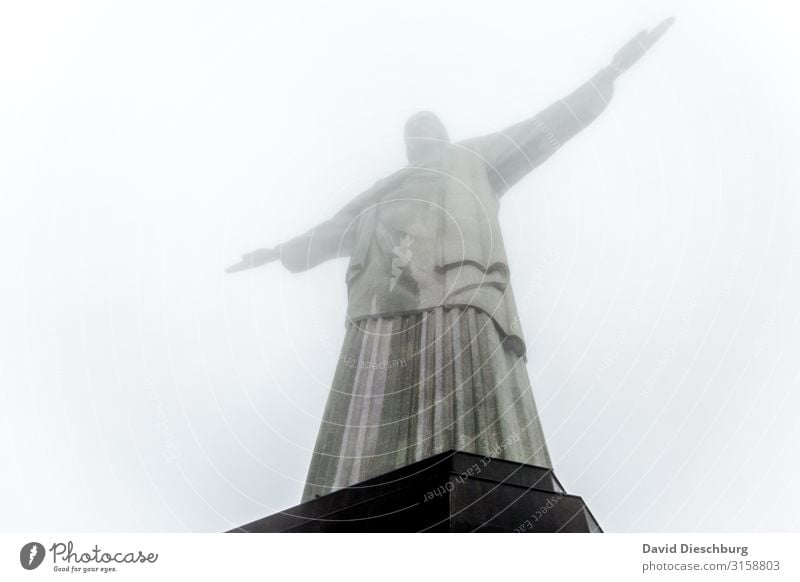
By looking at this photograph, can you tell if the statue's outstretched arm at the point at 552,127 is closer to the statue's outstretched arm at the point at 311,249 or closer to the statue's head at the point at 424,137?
the statue's head at the point at 424,137

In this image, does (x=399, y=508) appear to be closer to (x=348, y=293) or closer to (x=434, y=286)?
(x=434, y=286)

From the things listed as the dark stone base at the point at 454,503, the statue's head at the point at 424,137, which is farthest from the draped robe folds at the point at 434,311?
the dark stone base at the point at 454,503

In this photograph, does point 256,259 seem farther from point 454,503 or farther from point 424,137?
point 454,503

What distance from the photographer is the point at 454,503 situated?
3.03m

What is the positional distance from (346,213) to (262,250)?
95 centimetres

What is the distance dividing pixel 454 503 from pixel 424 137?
5.12 m

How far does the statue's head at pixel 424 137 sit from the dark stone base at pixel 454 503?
13.8 ft

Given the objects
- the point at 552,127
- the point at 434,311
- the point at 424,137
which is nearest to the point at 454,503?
the point at 434,311

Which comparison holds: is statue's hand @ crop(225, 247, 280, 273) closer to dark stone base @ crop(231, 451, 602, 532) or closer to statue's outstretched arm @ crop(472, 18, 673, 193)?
statue's outstretched arm @ crop(472, 18, 673, 193)

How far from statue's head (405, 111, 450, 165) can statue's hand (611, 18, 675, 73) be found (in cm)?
180

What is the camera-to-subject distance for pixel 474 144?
714cm

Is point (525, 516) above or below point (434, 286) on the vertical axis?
below

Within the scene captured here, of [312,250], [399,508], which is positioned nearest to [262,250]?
[312,250]

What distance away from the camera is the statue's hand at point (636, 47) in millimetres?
6629
